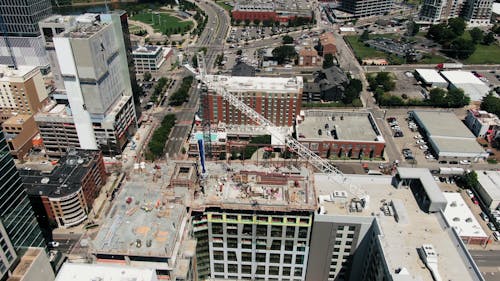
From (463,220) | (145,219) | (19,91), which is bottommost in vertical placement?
(463,220)

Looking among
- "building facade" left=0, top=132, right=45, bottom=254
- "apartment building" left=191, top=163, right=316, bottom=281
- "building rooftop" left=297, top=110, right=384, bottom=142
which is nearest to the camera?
"building facade" left=0, top=132, right=45, bottom=254

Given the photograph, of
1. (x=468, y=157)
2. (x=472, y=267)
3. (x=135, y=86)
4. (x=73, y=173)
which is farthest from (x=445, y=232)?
(x=135, y=86)

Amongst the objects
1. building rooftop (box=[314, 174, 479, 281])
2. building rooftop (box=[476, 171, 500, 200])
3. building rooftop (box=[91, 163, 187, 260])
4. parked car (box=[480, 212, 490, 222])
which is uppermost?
building rooftop (box=[91, 163, 187, 260])

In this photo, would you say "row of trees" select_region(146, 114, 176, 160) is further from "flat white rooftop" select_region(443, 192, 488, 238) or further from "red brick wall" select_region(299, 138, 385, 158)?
"flat white rooftop" select_region(443, 192, 488, 238)

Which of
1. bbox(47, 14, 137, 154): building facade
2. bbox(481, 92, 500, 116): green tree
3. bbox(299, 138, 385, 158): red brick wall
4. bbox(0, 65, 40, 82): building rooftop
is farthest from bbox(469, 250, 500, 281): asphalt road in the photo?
bbox(0, 65, 40, 82): building rooftop

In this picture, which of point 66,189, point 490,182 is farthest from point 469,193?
point 66,189

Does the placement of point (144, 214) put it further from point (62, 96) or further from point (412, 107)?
point (412, 107)

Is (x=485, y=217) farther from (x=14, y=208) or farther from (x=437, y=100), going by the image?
(x=14, y=208)
